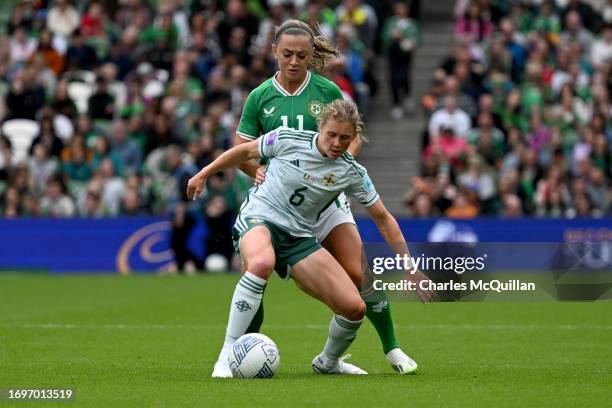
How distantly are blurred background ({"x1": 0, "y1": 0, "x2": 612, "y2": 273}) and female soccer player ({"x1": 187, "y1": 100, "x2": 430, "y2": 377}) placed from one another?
11.5 metres

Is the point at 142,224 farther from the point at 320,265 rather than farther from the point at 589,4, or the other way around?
the point at 320,265

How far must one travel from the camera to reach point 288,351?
1158cm

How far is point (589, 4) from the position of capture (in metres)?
26.1

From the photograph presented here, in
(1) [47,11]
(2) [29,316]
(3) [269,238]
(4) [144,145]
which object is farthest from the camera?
(1) [47,11]

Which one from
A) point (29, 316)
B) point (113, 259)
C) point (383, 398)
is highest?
point (383, 398)

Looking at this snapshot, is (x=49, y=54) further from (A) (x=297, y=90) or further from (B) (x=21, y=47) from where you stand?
(A) (x=297, y=90)

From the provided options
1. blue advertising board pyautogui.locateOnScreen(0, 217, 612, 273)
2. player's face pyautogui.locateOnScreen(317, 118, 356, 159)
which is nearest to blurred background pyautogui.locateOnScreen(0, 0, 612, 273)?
blue advertising board pyautogui.locateOnScreen(0, 217, 612, 273)

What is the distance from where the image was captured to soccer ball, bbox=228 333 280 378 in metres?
9.29

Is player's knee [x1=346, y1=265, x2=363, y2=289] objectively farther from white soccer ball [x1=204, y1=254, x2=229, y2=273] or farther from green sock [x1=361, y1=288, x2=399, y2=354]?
white soccer ball [x1=204, y1=254, x2=229, y2=273]

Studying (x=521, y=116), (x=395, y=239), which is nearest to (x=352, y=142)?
(x=395, y=239)

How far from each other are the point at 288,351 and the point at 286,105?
101 inches

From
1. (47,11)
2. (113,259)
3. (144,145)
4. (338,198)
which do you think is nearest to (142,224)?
(113,259)

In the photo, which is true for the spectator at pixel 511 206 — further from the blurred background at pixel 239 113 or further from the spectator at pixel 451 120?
the spectator at pixel 451 120

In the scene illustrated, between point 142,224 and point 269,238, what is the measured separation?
13.2 m
